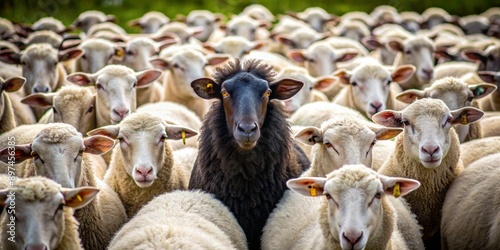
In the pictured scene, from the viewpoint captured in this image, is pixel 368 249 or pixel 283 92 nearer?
pixel 368 249

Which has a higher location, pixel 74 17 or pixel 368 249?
pixel 368 249

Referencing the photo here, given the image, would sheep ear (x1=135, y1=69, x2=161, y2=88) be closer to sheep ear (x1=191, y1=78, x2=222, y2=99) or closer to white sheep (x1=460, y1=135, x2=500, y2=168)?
sheep ear (x1=191, y1=78, x2=222, y2=99)

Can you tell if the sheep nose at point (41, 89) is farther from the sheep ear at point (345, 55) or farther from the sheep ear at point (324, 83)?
the sheep ear at point (345, 55)

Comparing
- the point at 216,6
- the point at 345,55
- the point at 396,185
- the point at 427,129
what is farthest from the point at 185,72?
Answer: the point at 216,6

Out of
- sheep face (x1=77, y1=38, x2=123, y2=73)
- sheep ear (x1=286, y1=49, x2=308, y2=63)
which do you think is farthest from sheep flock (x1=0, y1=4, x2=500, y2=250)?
sheep ear (x1=286, y1=49, x2=308, y2=63)

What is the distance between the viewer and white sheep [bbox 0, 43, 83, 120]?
8.44m

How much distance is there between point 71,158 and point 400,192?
2.15 meters

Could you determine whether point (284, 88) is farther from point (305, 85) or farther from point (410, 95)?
point (305, 85)

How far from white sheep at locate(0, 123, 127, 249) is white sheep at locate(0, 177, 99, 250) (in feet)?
2.16

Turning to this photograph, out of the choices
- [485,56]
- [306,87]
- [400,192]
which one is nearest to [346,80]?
[306,87]

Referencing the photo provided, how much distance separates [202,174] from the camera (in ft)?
18.7

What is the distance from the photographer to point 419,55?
973 centimetres

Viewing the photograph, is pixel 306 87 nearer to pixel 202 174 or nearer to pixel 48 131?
pixel 202 174

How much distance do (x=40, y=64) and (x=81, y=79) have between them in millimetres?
1191
